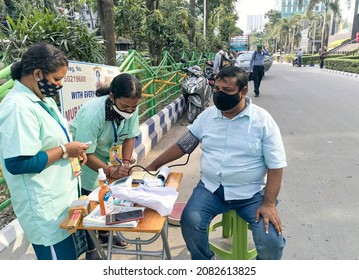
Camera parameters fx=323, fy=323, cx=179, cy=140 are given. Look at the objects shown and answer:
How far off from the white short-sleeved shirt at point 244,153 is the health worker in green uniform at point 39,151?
0.95m

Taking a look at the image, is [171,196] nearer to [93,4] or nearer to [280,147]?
[280,147]

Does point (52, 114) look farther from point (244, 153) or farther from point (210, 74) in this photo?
point (210, 74)

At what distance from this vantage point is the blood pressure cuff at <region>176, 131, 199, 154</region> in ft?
7.95

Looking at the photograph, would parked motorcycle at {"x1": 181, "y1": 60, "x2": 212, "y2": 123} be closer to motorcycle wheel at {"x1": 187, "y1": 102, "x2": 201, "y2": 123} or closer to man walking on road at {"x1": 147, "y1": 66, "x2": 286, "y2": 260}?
motorcycle wheel at {"x1": 187, "y1": 102, "x2": 201, "y2": 123}

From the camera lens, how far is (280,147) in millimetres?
2143

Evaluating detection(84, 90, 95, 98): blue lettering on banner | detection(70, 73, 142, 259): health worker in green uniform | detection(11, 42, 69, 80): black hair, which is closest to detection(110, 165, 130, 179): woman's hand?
detection(70, 73, 142, 259): health worker in green uniform

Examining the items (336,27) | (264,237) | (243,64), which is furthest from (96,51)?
(336,27)

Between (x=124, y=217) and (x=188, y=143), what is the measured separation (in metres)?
0.91

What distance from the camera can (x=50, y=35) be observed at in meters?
3.40

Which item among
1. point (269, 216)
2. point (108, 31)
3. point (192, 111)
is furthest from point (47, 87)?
point (192, 111)

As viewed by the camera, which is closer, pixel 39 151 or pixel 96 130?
pixel 39 151

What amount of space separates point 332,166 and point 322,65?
24725 mm

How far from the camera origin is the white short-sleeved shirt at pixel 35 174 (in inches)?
58.9

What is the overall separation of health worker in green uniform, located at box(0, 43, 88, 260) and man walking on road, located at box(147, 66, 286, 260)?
857 millimetres
